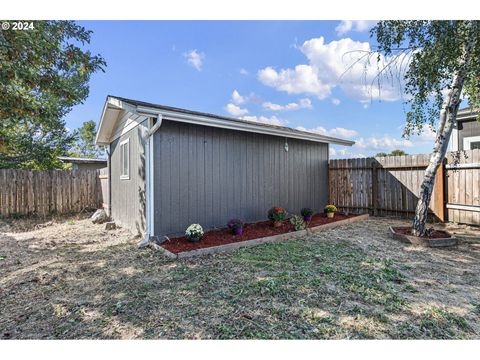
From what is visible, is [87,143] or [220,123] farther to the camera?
[87,143]

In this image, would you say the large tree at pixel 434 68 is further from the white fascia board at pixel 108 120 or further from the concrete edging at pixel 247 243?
the white fascia board at pixel 108 120

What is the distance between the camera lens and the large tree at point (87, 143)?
77.6ft

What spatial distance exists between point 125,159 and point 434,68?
713 cm

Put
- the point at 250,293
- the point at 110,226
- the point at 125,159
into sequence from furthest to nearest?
the point at 110,226, the point at 125,159, the point at 250,293

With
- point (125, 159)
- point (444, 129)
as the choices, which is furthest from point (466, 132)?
point (125, 159)

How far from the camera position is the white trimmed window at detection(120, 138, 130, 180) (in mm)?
6168

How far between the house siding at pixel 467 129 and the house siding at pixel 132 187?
35.3 ft

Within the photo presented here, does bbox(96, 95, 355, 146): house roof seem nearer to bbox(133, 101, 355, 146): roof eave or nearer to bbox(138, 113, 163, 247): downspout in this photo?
bbox(133, 101, 355, 146): roof eave

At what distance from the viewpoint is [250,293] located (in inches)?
106

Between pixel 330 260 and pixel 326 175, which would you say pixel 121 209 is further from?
pixel 326 175

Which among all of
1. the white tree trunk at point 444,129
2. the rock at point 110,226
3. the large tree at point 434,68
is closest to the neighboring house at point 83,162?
the rock at point 110,226

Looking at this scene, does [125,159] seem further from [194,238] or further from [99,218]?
[194,238]

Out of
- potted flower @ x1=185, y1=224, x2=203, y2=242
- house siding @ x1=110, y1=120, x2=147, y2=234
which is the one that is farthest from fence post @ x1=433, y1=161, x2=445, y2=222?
house siding @ x1=110, y1=120, x2=147, y2=234
